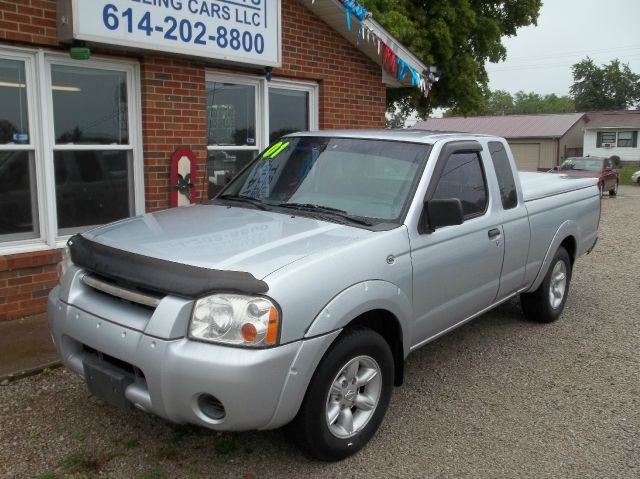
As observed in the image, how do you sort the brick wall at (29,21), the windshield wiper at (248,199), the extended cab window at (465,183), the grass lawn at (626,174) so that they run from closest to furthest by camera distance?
the windshield wiper at (248,199)
the extended cab window at (465,183)
the brick wall at (29,21)
the grass lawn at (626,174)

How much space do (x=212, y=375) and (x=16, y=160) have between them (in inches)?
153

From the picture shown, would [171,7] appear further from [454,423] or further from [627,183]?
[627,183]

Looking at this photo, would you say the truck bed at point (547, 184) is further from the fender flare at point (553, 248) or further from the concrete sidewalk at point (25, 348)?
the concrete sidewalk at point (25, 348)

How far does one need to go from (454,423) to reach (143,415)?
1.96 meters

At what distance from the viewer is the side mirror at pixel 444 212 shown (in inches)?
148

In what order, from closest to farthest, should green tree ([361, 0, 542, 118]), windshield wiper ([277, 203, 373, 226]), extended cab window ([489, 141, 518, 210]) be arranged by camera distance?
windshield wiper ([277, 203, 373, 226]) < extended cab window ([489, 141, 518, 210]) < green tree ([361, 0, 542, 118])

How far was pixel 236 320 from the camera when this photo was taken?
9.32 ft

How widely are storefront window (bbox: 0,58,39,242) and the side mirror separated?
385cm

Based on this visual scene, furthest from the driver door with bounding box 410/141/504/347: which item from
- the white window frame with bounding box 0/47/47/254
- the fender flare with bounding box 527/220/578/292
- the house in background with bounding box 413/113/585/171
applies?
the house in background with bounding box 413/113/585/171

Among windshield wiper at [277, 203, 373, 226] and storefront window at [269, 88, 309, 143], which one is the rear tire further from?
storefront window at [269, 88, 309, 143]

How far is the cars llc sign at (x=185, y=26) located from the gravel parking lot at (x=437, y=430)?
304cm

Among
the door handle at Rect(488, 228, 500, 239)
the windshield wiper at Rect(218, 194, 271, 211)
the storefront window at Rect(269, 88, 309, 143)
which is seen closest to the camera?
the windshield wiper at Rect(218, 194, 271, 211)

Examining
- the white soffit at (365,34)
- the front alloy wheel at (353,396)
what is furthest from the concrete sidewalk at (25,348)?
the white soffit at (365,34)

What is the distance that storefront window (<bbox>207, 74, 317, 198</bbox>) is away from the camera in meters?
7.27
